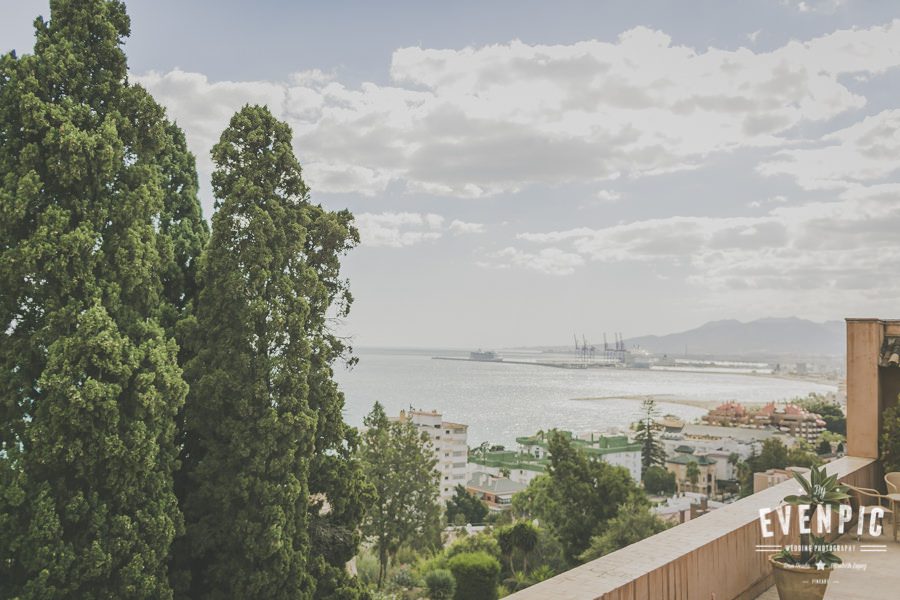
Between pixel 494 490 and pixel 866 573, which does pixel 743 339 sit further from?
pixel 866 573

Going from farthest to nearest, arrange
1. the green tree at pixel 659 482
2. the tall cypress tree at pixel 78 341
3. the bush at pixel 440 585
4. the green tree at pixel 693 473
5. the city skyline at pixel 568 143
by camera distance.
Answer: the green tree at pixel 693 473 < the green tree at pixel 659 482 < the bush at pixel 440 585 < the city skyline at pixel 568 143 < the tall cypress tree at pixel 78 341

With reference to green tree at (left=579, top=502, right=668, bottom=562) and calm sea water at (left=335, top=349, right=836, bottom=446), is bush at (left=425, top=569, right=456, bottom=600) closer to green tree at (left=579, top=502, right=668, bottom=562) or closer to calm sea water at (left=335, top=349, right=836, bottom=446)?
green tree at (left=579, top=502, right=668, bottom=562)

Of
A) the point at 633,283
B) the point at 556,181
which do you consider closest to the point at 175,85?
the point at 556,181

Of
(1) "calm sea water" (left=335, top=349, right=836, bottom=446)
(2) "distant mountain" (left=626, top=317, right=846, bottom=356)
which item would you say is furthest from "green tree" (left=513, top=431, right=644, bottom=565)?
(2) "distant mountain" (left=626, top=317, right=846, bottom=356)

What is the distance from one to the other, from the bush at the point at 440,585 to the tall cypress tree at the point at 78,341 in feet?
45.3

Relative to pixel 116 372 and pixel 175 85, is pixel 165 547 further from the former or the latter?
pixel 175 85

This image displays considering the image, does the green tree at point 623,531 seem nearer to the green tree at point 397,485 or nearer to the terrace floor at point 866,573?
the green tree at point 397,485

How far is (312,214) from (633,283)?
85.1 metres

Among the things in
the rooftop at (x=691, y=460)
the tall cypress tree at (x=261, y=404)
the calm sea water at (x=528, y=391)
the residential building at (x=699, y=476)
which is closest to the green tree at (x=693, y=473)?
the residential building at (x=699, y=476)

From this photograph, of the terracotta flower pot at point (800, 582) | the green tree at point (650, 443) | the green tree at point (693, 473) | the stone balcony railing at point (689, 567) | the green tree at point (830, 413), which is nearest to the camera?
the stone balcony railing at point (689, 567)

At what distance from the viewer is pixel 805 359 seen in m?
96.6

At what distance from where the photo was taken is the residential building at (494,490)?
41.3 metres

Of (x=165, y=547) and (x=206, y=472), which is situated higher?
(x=206, y=472)

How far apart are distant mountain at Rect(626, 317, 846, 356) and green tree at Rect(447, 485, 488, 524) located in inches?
3208
